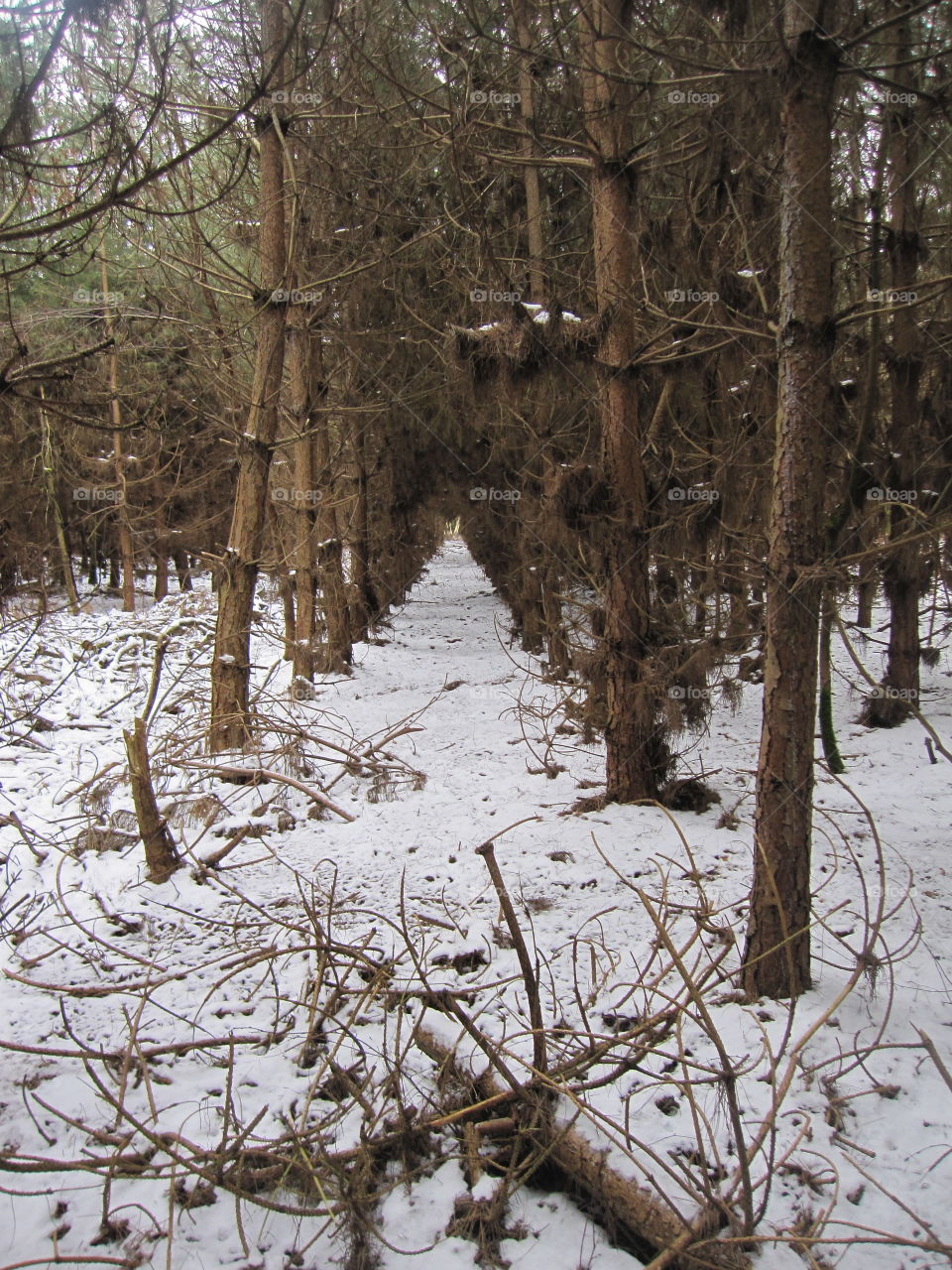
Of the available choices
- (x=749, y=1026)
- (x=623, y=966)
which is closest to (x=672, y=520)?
(x=623, y=966)

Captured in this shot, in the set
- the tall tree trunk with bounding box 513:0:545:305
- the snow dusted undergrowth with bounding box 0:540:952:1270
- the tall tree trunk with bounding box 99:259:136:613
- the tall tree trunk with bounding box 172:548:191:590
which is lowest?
the snow dusted undergrowth with bounding box 0:540:952:1270

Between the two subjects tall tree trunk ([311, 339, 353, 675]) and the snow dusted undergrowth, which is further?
tall tree trunk ([311, 339, 353, 675])

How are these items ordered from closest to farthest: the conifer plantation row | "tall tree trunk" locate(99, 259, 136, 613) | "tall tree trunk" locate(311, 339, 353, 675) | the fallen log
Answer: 1. the fallen log
2. the conifer plantation row
3. "tall tree trunk" locate(311, 339, 353, 675)
4. "tall tree trunk" locate(99, 259, 136, 613)

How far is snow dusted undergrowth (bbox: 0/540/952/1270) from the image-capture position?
2.47 m

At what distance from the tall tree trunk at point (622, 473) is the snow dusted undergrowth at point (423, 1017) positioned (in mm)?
601

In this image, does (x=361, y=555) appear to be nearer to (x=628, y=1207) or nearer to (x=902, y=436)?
(x=902, y=436)

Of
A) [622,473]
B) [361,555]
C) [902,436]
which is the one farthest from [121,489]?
[902,436]

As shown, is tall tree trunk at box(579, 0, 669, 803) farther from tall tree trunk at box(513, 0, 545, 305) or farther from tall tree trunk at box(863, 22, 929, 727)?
tall tree trunk at box(863, 22, 929, 727)

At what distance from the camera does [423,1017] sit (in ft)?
11.3

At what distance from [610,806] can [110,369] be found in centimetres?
1499

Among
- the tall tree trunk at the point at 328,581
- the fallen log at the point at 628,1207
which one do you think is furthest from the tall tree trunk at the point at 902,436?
the tall tree trunk at the point at 328,581

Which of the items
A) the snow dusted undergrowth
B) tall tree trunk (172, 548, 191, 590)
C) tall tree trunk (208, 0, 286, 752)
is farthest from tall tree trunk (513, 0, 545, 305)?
tall tree trunk (172, 548, 191, 590)

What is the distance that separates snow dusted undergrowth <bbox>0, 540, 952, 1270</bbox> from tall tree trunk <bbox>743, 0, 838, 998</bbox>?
9.7 inches

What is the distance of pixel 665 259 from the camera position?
7.17 m
